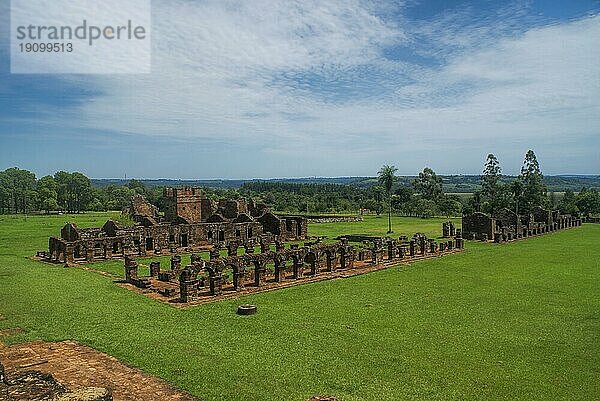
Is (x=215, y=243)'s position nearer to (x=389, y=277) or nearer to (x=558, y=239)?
(x=389, y=277)

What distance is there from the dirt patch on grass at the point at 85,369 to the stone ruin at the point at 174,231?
55.7 ft

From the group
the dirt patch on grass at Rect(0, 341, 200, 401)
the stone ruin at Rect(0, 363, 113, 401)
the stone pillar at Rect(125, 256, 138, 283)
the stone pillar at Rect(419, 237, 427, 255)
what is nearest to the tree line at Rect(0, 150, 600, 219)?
the stone pillar at Rect(419, 237, 427, 255)

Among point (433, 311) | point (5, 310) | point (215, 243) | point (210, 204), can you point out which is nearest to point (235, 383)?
point (433, 311)

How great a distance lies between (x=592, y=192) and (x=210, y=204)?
6165cm

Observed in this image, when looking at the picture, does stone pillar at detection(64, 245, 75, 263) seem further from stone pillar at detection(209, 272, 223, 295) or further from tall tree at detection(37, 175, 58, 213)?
tall tree at detection(37, 175, 58, 213)

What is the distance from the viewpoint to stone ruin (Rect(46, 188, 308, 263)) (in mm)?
32281

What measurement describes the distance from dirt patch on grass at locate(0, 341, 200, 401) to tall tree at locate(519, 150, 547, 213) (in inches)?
2613

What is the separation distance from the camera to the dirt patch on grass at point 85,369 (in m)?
10.9

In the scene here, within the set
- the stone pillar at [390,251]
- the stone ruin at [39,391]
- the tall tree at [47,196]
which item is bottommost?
the stone pillar at [390,251]

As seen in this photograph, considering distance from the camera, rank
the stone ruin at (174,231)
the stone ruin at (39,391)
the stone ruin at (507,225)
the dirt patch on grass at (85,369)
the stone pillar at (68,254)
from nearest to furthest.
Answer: the stone ruin at (39,391) → the dirt patch on grass at (85,369) → the stone pillar at (68,254) → the stone ruin at (174,231) → the stone ruin at (507,225)

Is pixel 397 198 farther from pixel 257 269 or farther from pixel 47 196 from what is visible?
pixel 257 269

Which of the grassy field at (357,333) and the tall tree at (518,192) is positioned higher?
the tall tree at (518,192)

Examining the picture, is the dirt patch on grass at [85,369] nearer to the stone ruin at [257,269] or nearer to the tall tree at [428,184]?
the stone ruin at [257,269]

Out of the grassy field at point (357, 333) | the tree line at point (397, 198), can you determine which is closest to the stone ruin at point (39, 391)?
the grassy field at point (357, 333)
